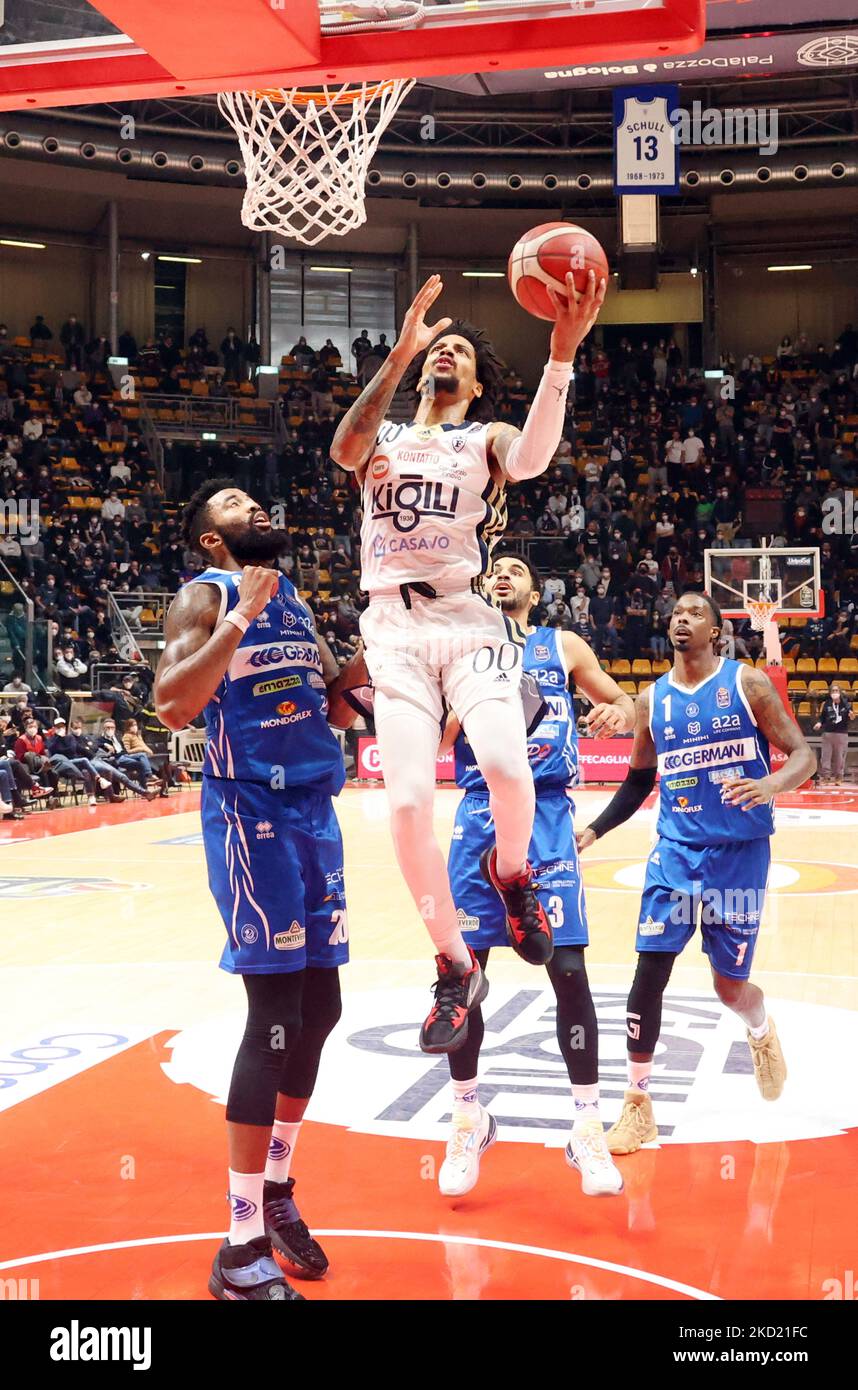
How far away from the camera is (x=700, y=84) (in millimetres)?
23844

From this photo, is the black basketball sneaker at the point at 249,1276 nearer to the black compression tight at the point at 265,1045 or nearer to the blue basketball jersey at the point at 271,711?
the black compression tight at the point at 265,1045

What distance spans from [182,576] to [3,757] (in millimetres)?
6369

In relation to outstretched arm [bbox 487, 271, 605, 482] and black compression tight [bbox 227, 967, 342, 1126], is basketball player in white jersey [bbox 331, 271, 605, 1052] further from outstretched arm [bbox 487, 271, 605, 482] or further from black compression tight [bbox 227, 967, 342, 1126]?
black compression tight [bbox 227, 967, 342, 1126]

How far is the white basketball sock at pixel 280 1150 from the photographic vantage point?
394cm

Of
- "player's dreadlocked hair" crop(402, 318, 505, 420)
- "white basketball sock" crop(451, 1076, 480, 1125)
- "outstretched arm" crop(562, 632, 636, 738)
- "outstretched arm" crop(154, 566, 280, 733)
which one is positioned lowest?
"white basketball sock" crop(451, 1076, 480, 1125)

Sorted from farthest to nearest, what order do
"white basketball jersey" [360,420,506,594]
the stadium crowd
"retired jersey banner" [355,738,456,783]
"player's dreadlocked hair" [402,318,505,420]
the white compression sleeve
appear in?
Answer: the stadium crowd, "retired jersey banner" [355,738,456,783], "player's dreadlocked hair" [402,318,505,420], "white basketball jersey" [360,420,506,594], the white compression sleeve

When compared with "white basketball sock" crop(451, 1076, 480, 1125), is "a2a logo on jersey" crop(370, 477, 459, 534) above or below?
above

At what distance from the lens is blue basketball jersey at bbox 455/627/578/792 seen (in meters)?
4.88

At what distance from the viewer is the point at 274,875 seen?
3674 mm

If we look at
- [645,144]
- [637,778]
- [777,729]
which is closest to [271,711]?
[637,778]

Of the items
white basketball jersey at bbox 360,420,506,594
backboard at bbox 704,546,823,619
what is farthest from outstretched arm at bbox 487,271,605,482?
backboard at bbox 704,546,823,619

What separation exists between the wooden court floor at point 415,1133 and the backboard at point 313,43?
11.1ft

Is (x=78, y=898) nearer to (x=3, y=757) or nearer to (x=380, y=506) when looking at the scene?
(x=3, y=757)
